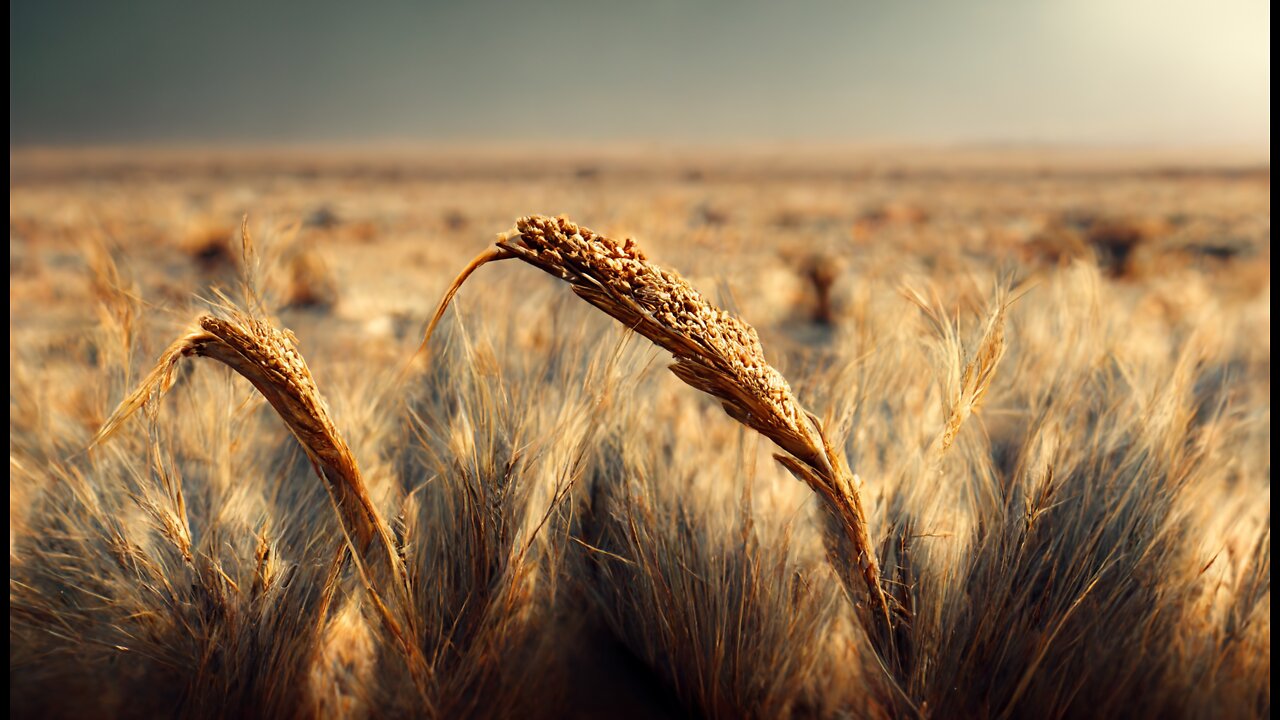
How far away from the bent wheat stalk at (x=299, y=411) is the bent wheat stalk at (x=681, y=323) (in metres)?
0.27

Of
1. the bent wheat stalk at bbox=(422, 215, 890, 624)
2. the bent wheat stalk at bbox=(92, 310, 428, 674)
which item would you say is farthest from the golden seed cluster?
the bent wheat stalk at bbox=(92, 310, 428, 674)

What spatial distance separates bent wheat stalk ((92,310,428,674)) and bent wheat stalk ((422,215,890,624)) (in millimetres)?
271

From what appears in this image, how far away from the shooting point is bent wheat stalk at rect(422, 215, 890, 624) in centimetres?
117

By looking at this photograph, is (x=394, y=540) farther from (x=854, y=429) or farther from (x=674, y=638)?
(x=854, y=429)

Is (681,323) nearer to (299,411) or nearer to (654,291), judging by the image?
(654,291)

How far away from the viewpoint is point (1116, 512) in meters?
1.54

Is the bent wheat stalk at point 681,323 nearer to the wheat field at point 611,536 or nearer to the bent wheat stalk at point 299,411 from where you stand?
the wheat field at point 611,536

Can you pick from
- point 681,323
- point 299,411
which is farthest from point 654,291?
point 299,411

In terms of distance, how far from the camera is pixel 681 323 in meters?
1.20

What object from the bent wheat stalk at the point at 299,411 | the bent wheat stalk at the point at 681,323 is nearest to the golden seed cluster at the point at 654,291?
the bent wheat stalk at the point at 681,323

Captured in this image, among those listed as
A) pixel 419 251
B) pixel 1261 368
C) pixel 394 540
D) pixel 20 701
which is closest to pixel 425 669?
pixel 394 540

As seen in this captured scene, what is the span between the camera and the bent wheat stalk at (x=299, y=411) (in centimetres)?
115

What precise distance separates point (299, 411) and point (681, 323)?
24.9 inches

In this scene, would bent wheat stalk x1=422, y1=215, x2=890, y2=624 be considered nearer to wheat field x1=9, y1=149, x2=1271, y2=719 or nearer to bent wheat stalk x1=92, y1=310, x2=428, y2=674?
wheat field x1=9, y1=149, x2=1271, y2=719
